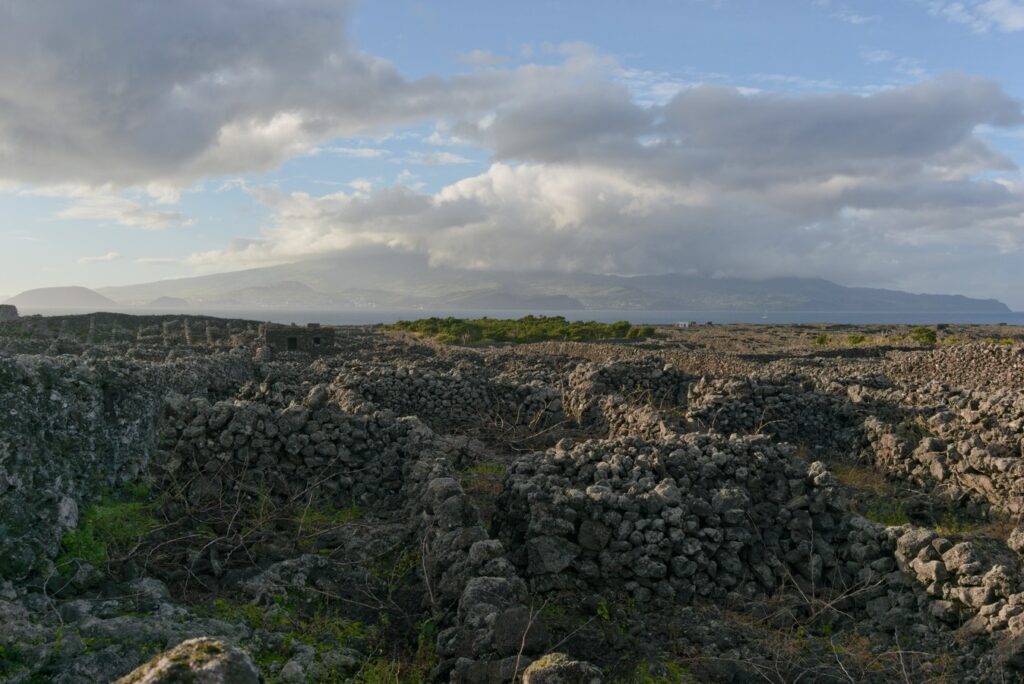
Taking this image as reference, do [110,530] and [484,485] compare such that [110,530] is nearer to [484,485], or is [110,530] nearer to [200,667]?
[484,485]

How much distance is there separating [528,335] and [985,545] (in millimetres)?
42621

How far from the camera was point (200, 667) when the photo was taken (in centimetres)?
349

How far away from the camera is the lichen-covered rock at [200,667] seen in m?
3.41

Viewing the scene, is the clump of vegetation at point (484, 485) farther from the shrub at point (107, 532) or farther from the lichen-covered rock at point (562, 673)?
the lichen-covered rock at point (562, 673)

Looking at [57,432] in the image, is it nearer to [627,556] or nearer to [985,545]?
[627,556]

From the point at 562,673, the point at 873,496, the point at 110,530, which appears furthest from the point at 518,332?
the point at 562,673

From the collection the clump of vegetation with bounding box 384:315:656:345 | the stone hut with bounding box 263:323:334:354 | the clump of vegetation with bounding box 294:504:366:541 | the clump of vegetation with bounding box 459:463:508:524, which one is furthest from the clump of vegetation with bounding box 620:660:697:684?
the clump of vegetation with bounding box 384:315:656:345

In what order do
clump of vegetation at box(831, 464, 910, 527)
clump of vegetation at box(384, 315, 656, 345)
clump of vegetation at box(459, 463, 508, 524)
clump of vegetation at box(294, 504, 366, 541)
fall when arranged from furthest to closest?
clump of vegetation at box(384, 315, 656, 345)
clump of vegetation at box(831, 464, 910, 527)
clump of vegetation at box(459, 463, 508, 524)
clump of vegetation at box(294, 504, 366, 541)

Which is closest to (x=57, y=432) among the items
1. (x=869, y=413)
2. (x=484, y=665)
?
(x=484, y=665)

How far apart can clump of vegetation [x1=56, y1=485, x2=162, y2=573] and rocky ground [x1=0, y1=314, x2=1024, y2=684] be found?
1.3 inches

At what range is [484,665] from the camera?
19.1 feet

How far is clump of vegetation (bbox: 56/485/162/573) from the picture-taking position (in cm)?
759

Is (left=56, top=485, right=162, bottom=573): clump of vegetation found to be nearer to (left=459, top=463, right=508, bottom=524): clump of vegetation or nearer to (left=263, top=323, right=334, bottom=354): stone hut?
(left=459, top=463, right=508, bottom=524): clump of vegetation

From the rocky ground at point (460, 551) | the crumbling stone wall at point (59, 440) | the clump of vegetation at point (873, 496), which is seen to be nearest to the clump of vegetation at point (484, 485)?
the rocky ground at point (460, 551)
